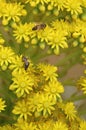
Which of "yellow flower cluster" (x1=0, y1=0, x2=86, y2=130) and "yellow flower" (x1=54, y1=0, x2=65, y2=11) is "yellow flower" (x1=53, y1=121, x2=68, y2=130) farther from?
"yellow flower" (x1=54, y1=0, x2=65, y2=11)

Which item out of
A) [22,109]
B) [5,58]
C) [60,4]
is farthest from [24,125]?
[60,4]

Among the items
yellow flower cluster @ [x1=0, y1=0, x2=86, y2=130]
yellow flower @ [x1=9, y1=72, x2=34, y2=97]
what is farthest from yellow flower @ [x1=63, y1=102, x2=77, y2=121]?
yellow flower @ [x1=9, y1=72, x2=34, y2=97]

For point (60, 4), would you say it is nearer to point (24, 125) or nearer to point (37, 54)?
point (37, 54)

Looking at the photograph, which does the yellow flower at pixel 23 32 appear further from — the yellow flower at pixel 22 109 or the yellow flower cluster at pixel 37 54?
the yellow flower at pixel 22 109

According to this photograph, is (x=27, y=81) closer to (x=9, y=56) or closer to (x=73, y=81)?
(x=9, y=56)

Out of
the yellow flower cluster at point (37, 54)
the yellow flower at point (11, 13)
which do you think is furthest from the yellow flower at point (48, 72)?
the yellow flower at point (11, 13)

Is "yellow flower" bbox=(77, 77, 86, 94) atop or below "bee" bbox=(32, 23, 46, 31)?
below

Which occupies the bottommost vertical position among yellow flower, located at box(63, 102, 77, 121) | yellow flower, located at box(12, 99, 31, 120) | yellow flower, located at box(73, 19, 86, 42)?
yellow flower, located at box(63, 102, 77, 121)
